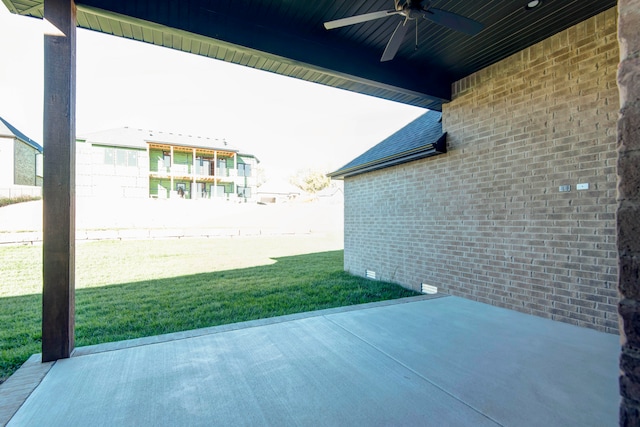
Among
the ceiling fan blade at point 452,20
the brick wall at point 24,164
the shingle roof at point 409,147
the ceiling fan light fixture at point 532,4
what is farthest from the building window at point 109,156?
the ceiling fan light fixture at point 532,4

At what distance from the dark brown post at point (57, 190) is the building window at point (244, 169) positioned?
23038mm

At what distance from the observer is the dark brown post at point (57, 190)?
270 centimetres

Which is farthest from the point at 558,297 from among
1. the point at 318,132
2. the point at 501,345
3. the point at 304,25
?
the point at 318,132

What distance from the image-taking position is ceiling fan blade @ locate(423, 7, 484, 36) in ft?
9.83

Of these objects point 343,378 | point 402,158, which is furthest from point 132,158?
point 343,378

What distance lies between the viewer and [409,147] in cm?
620

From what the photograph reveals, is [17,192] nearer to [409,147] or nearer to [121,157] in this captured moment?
[121,157]

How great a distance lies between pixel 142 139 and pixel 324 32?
22.0 m

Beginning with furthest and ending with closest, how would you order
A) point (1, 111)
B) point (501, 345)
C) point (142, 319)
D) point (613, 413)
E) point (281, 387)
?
point (1, 111), point (142, 319), point (501, 345), point (281, 387), point (613, 413)

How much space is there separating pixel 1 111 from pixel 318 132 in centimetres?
3287

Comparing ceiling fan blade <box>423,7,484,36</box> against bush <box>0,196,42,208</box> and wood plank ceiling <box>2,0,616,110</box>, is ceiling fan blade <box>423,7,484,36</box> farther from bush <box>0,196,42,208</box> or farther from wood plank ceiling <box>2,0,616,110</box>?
bush <box>0,196,42,208</box>

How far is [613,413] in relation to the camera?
6.40 ft

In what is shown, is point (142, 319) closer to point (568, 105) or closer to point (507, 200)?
point (507, 200)

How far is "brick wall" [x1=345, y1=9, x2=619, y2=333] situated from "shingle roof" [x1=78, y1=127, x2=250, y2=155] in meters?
20.2
